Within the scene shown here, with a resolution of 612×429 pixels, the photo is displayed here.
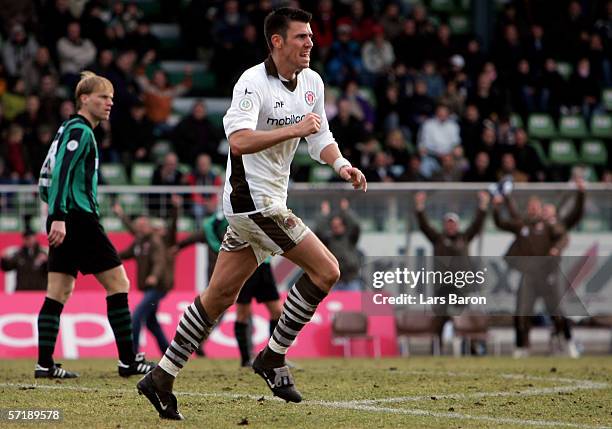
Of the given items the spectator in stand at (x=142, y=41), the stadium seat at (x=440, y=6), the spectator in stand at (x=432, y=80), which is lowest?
the spectator in stand at (x=432, y=80)

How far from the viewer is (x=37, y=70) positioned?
20562mm

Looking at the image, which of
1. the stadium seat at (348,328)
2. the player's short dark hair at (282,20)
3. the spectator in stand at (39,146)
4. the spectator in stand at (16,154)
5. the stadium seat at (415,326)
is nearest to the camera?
the player's short dark hair at (282,20)

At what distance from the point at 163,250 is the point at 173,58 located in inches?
326

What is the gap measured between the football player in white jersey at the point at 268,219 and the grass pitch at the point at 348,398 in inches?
20.3

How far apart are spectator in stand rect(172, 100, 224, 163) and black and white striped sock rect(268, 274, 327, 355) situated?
1188 centimetres

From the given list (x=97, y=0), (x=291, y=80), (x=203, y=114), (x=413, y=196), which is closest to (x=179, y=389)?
(x=291, y=80)

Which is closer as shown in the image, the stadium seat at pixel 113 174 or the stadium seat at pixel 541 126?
the stadium seat at pixel 113 174

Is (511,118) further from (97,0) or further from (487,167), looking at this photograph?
(97,0)

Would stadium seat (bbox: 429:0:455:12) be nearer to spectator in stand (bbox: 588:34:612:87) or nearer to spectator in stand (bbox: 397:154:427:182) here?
spectator in stand (bbox: 588:34:612:87)

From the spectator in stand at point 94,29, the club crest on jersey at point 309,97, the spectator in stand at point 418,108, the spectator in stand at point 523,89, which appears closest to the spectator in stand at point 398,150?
the spectator in stand at point 418,108

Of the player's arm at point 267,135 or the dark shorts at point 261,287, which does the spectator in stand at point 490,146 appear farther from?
the player's arm at point 267,135

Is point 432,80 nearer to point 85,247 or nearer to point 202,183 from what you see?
point 202,183

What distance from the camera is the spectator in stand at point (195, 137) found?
1981cm

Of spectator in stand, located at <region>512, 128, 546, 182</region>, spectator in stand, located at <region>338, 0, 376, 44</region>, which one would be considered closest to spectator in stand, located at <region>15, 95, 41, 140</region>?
spectator in stand, located at <region>338, 0, 376, 44</region>
